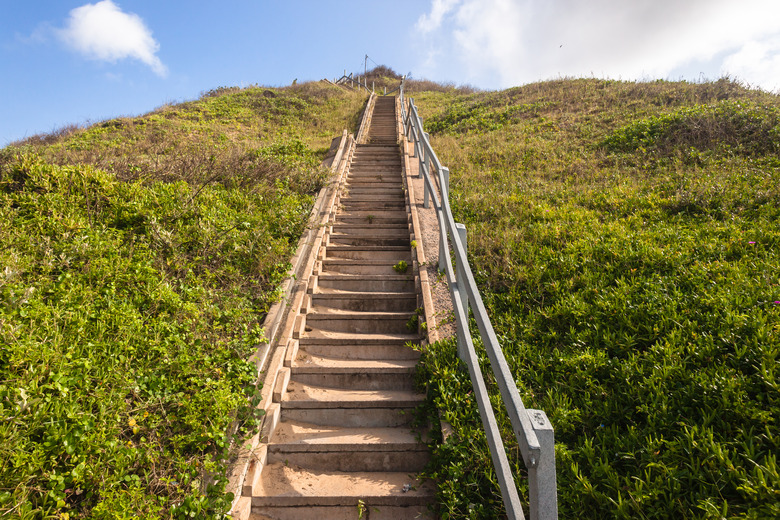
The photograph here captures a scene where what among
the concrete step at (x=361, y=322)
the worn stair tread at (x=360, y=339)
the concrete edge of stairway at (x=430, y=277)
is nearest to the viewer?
the concrete edge of stairway at (x=430, y=277)

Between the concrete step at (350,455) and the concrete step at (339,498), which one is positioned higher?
the concrete step at (350,455)

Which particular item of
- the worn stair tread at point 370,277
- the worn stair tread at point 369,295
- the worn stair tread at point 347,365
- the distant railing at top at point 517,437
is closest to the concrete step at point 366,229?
the worn stair tread at point 370,277

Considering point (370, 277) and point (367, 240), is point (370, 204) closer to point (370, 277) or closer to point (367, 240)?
point (367, 240)

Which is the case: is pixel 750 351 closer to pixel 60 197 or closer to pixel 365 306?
pixel 365 306

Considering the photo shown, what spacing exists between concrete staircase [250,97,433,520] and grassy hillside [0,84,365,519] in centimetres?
46

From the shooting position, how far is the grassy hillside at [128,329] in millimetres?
2396

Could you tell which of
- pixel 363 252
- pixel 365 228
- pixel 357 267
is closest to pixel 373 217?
pixel 365 228

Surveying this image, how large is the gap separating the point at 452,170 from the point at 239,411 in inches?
307

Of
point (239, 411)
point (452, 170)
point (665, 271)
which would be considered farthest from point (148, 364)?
point (452, 170)

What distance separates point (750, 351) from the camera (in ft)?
9.98

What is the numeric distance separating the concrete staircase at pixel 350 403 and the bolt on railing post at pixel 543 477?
1.20 m

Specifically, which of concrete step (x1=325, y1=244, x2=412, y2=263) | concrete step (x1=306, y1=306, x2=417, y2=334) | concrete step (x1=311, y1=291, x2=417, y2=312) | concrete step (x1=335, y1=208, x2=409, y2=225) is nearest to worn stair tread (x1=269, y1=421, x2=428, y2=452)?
concrete step (x1=306, y1=306, x2=417, y2=334)

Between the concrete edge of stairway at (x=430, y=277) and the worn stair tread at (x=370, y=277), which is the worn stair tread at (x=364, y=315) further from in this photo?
the worn stair tread at (x=370, y=277)

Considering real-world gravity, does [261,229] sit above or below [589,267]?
above
